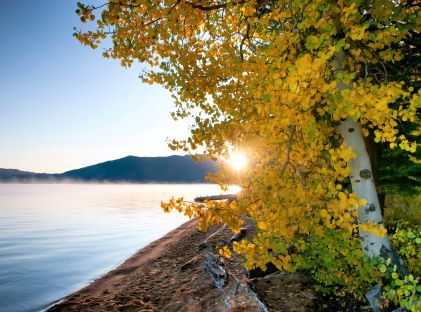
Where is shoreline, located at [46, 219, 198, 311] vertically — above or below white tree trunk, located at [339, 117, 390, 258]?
below

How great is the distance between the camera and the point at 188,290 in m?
10.3

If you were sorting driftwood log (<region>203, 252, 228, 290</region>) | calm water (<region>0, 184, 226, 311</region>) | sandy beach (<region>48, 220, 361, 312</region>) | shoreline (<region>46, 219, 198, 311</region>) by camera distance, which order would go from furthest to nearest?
calm water (<region>0, 184, 226, 311</region>), shoreline (<region>46, 219, 198, 311</region>), driftwood log (<region>203, 252, 228, 290</region>), sandy beach (<region>48, 220, 361, 312</region>)

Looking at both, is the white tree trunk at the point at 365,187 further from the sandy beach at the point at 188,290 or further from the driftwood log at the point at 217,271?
the driftwood log at the point at 217,271

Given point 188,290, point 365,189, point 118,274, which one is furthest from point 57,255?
point 365,189

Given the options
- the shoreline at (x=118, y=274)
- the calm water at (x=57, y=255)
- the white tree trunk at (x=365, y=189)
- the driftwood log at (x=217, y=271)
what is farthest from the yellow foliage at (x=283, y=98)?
the calm water at (x=57, y=255)

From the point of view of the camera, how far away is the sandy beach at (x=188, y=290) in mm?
7562

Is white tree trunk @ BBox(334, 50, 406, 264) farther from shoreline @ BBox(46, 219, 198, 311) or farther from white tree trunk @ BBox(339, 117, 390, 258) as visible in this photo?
shoreline @ BBox(46, 219, 198, 311)

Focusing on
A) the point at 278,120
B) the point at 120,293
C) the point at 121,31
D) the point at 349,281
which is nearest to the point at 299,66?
the point at 278,120

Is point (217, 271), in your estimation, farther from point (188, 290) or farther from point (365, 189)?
point (365, 189)

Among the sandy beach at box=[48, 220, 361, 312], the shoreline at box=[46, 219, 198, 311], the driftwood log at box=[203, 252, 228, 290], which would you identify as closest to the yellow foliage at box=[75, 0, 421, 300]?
the sandy beach at box=[48, 220, 361, 312]

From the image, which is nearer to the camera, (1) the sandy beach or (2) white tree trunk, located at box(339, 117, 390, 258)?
(2) white tree trunk, located at box(339, 117, 390, 258)

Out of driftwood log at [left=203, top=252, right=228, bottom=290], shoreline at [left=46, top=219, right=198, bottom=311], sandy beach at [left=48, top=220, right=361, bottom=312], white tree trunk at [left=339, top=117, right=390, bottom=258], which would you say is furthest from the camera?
shoreline at [left=46, top=219, right=198, bottom=311]

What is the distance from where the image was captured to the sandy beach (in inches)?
298

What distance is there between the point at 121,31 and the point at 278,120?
Result: 11.9 feet
